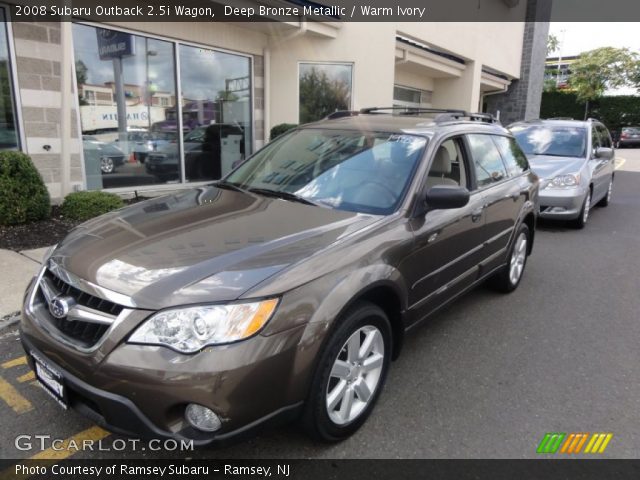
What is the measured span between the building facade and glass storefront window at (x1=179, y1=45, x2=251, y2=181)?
0.02m

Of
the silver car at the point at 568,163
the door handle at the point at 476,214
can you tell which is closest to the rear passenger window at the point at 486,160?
the door handle at the point at 476,214

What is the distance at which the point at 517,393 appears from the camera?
3.09 m

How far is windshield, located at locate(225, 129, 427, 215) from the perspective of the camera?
3062 mm

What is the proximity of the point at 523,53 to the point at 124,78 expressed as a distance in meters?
20.0

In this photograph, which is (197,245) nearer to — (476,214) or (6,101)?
(476,214)

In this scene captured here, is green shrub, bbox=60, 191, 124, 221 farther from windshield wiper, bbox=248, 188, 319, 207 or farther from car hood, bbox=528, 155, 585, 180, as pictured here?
car hood, bbox=528, 155, 585, 180

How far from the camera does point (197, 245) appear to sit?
2.41 meters

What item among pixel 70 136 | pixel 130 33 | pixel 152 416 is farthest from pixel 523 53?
pixel 152 416

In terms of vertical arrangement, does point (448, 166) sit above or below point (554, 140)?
below

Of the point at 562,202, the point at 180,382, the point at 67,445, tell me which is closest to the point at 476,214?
the point at 180,382

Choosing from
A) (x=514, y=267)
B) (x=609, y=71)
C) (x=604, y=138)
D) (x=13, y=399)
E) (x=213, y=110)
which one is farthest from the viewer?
(x=609, y=71)

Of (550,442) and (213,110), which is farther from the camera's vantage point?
(213,110)

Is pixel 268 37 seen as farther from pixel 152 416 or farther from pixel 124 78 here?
pixel 152 416

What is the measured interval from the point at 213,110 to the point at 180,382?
8312 millimetres
